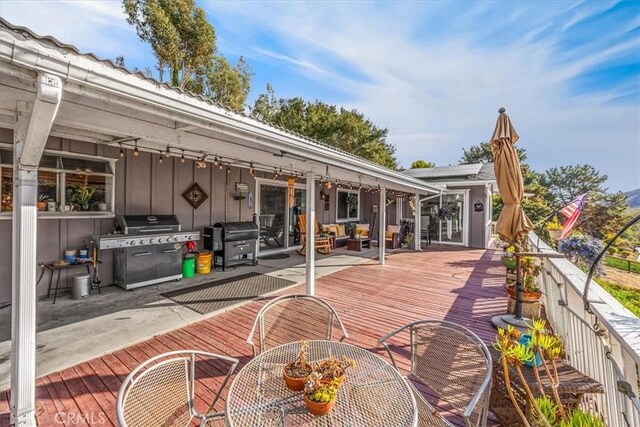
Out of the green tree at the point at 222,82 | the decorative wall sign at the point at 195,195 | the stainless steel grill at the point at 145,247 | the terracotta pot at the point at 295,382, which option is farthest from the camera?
the green tree at the point at 222,82

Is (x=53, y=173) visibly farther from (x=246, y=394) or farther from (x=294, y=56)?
(x=294, y=56)

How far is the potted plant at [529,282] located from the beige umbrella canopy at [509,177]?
0.75 m

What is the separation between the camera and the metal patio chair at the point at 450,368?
162 cm

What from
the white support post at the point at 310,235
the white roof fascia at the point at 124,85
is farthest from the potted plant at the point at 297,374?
the white support post at the point at 310,235

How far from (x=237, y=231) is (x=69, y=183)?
2.99 metres

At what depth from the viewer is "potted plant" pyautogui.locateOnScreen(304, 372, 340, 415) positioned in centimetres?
137

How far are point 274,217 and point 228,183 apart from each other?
6.21 feet

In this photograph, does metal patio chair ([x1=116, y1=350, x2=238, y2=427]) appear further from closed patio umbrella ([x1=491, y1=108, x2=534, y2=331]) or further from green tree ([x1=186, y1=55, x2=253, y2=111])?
green tree ([x1=186, y1=55, x2=253, y2=111])

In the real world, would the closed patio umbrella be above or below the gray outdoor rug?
above

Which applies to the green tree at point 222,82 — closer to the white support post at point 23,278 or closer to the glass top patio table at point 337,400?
the white support post at point 23,278

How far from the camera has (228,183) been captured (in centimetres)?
690

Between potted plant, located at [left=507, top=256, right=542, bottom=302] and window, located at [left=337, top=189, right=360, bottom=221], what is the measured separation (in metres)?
7.77

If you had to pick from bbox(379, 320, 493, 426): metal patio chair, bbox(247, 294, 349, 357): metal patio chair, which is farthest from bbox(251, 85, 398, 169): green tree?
bbox(379, 320, 493, 426): metal patio chair

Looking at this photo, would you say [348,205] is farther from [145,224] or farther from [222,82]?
[222,82]
